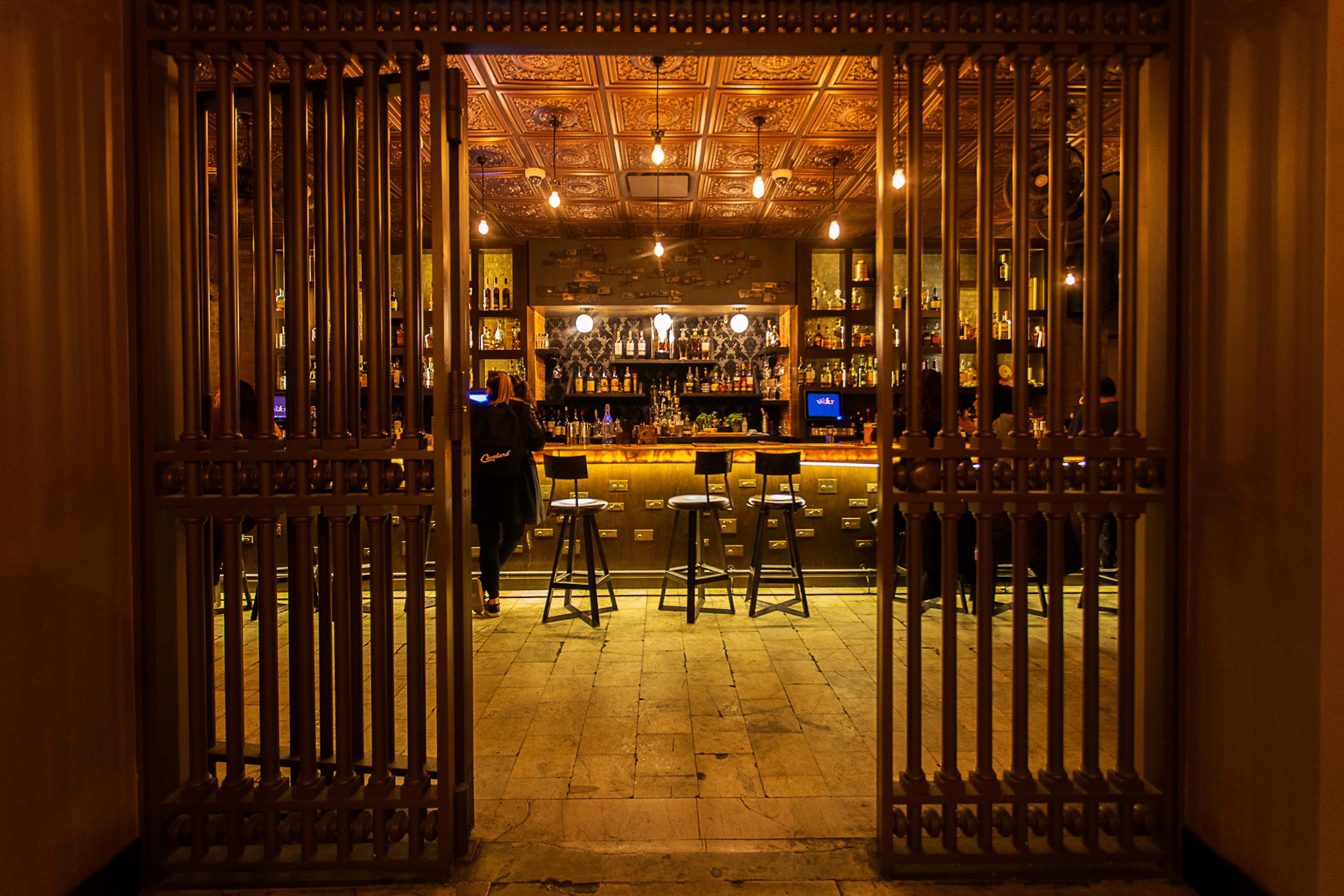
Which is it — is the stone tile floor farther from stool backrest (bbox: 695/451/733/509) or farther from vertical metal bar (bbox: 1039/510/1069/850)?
stool backrest (bbox: 695/451/733/509)

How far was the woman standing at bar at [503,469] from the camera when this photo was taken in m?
4.42

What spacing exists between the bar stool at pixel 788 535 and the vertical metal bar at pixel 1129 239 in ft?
8.49

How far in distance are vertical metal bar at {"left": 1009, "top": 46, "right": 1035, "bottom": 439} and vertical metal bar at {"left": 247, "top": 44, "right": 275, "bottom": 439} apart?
213 cm

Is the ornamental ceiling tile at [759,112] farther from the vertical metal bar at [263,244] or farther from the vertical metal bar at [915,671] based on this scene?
the vertical metal bar at [263,244]

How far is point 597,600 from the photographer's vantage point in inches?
195

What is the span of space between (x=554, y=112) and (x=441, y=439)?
353cm

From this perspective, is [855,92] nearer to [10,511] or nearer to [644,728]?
[644,728]

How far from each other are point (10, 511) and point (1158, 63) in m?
3.30

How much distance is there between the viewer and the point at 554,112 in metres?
4.72

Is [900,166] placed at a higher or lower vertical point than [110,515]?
higher

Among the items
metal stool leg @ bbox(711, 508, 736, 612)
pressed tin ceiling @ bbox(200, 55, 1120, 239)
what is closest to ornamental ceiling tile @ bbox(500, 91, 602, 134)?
pressed tin ceiling @ bbox(200, 55, 1120, 239)

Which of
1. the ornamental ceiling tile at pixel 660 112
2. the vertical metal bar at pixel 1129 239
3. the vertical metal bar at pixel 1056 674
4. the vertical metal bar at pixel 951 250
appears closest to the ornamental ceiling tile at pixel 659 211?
the ornamental ceiling tile at pixel 660 112

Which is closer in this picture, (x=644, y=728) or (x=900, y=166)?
(x=644, y=728)

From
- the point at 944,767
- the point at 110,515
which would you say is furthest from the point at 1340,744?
the point at 110,515
